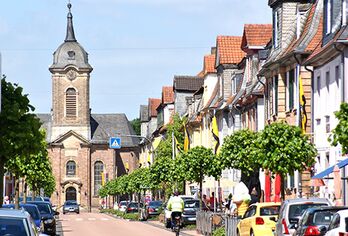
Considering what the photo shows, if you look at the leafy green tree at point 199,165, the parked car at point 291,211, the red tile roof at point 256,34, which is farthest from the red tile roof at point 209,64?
the parked car at point 291,211

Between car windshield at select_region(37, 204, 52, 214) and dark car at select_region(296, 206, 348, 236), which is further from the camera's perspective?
car windshield at select_region(37, 204, 52, 214)

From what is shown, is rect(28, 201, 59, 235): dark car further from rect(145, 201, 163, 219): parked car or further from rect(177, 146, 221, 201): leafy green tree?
rect(145, 201, 163, 219): parked car

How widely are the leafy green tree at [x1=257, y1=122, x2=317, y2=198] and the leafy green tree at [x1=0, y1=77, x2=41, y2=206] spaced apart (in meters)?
8.20

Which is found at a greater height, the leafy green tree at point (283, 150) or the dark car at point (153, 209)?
the leafy green tree at point (283, 150)

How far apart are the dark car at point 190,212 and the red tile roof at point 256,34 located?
10351 millimetres

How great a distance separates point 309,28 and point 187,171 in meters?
14.0

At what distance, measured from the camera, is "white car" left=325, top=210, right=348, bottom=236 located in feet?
68.7

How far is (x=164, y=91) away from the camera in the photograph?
120 m

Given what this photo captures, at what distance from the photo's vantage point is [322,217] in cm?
2481

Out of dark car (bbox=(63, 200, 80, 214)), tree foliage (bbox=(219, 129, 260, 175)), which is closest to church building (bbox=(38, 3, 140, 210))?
dark car (bbox=(63, 200, 80, 214))

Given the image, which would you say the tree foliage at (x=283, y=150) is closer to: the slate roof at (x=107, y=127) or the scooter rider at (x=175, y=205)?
the scooter rider at (x=175, y=205)

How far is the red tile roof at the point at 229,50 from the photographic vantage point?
7344 cm

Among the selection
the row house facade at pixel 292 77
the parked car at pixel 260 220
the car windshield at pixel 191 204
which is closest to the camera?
the parked car at pixel 260 220

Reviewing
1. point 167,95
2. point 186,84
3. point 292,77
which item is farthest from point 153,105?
point 292,77
